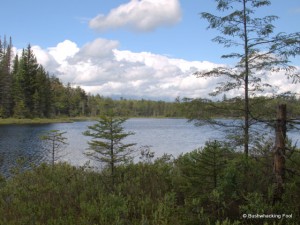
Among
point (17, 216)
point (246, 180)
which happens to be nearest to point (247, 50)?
point (246, 180)

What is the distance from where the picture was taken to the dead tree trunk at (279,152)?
6312mm

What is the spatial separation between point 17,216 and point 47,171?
6834 mm

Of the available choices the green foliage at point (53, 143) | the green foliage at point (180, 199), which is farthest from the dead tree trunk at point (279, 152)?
the green foliage at point (53, 143)

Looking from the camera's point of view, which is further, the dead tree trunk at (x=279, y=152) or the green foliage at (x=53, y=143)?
the green foliage at (x=53, y=143)

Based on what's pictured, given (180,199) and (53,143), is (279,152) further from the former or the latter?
(53,143)

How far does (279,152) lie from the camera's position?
20.8ft

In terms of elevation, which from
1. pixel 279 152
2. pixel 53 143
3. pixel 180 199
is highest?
pixel 279 152

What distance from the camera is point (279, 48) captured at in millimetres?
9617

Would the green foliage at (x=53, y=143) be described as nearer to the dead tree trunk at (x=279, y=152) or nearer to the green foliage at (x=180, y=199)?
the green foliage at (x=180, y=199)

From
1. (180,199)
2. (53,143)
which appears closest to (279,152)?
(180,199)

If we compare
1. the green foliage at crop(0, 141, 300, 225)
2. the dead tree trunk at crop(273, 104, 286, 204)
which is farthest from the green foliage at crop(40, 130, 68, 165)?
the dead tree trunk at crop(273, 104, 286, 204)

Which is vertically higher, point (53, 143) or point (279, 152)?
point (279, 152)

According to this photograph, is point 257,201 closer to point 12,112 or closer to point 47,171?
point 47,171

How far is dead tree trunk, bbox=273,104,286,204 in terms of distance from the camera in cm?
631
